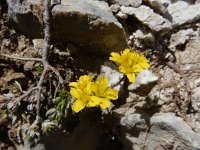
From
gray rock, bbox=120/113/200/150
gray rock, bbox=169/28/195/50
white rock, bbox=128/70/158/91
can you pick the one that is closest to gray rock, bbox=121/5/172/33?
gray rock, bbox=169/28/195/50

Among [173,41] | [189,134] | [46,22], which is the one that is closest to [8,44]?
[46,22]

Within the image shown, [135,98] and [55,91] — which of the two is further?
[135,98]

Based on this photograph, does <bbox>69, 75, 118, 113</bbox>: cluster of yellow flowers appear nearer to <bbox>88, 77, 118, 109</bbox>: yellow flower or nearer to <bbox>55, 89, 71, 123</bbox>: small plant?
<bbox>88, 77, 118, 109</bbox>: yellow flower

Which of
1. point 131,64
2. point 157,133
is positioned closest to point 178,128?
point 157,133

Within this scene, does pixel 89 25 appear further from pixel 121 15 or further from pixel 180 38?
pixel 180 38

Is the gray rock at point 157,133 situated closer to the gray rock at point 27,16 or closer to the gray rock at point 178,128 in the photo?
the gray rock at point 178,128

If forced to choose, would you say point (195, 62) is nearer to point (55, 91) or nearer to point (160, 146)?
point (160, 146)
